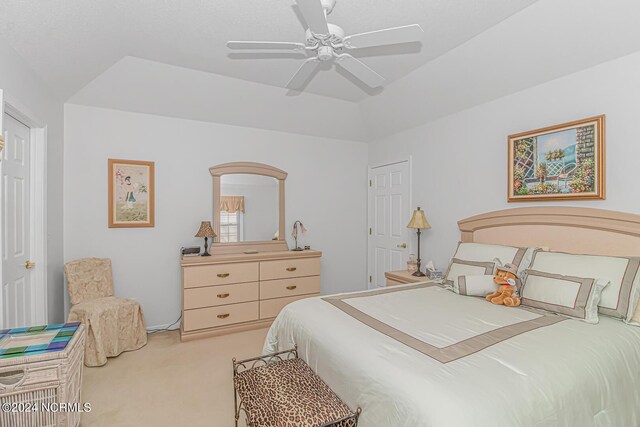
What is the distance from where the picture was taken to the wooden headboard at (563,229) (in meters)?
2.20

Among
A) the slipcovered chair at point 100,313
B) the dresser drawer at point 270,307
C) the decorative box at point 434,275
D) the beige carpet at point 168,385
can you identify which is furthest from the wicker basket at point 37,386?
the decorative box at point 434,275

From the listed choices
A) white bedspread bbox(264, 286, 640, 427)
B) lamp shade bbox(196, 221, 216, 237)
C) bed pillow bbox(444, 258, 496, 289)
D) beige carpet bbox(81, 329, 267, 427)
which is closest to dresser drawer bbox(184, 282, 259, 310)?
beige carpet bbox(81, 329, 267, 427)

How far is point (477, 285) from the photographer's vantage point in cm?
239

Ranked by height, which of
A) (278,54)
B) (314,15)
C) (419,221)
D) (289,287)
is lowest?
(289,287)

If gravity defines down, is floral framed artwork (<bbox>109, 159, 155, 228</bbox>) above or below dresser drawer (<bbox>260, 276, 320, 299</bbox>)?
above

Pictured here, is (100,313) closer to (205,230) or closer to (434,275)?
(205,230)

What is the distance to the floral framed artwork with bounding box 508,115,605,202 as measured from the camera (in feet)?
7.76

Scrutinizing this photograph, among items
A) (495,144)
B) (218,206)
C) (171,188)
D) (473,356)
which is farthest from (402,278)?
(171,188)

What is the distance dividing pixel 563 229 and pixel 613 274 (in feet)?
2.12

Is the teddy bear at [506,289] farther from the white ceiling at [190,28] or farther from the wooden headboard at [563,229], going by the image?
the white ceiling at [190,28]

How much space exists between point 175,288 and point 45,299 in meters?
1.25

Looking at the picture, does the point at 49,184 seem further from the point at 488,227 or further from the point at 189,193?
the point at 488,227

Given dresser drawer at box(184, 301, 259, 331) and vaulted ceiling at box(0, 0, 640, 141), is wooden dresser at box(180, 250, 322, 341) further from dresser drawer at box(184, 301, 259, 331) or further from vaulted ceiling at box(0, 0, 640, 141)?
vaulted ceiling at box(0, 0, 640, 141)

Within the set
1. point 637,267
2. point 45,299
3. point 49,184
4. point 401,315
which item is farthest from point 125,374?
point 637,267
